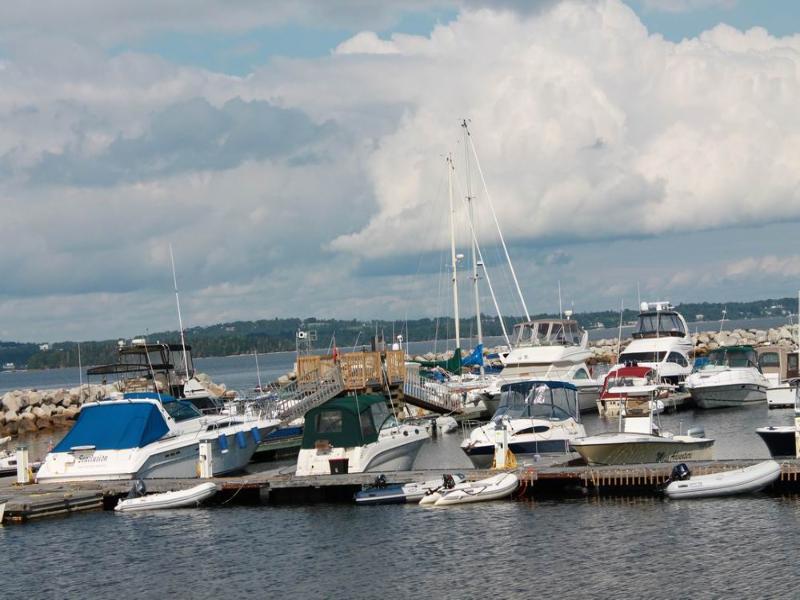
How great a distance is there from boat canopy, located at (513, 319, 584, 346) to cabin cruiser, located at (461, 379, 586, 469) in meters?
22.5

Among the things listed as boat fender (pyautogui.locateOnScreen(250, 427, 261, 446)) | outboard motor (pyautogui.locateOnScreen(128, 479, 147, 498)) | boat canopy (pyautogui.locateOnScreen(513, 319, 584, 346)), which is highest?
boat canopy (pyautogui.locateOnScreen(513, 319, 584, 346))

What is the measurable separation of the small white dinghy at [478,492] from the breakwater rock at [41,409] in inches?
1993

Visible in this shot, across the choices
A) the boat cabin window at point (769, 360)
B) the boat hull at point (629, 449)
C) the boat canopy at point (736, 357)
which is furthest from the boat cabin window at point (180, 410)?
the boat cabin window at point (769, 360)

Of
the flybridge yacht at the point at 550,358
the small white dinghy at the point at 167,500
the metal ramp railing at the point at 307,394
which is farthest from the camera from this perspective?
the flybridge yacht at the point at 550,358

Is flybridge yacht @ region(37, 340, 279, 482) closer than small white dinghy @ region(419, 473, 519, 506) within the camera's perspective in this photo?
No

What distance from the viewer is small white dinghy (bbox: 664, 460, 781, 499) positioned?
30.2 m

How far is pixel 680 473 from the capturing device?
30938 millimetres

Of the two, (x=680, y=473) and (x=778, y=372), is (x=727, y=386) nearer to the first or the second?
(x=778, y=372)

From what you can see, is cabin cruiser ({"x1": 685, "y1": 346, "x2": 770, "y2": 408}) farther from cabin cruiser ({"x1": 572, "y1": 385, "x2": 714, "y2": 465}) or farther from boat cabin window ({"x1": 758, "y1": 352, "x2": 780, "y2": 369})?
cabin cruiser ({"x1": 572, "y1": 385, "x2": 714, "y2": 465})

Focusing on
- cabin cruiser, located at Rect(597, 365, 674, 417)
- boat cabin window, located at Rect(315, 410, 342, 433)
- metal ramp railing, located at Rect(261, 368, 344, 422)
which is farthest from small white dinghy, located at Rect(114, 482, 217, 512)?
cabin cruiser, located at Rect(597, 365, 674, 417)

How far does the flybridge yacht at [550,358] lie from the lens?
200 ft

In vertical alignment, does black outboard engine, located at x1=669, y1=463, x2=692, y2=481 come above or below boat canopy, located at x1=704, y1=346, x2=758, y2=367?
below

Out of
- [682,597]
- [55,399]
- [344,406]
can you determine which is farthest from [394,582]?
[55,399]

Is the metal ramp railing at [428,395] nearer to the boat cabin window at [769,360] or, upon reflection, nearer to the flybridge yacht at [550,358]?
the flybridge yacht at [550,358]
